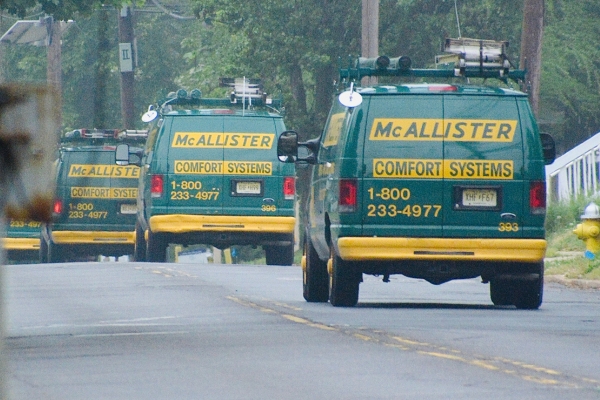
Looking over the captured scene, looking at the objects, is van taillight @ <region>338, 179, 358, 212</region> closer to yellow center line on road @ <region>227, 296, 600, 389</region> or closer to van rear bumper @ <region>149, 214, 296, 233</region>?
yellow center line on road @ <region>227, 296, 600, 389</region>

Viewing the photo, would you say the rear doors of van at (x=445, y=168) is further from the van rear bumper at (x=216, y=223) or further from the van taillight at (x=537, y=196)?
the van rear bumper at (x=216, y=223)

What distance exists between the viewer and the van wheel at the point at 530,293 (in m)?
13.9

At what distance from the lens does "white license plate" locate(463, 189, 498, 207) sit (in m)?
13.6

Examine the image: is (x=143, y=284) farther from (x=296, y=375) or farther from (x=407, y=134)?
(x=296, y=375)

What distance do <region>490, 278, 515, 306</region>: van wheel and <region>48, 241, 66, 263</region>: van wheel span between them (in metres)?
14.1

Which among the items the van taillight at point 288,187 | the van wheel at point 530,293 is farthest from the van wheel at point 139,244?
the van wheel at point 530,293

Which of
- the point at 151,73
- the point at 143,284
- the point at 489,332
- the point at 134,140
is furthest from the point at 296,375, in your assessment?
the point at 151,73

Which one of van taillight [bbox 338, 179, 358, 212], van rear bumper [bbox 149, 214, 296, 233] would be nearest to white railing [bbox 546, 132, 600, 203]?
van rear bumper [bbox 149, 214, 296, 233]

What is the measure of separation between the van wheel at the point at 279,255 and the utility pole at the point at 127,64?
16781mm

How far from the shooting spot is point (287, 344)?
10.3 m

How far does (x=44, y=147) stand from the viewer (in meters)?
3.63

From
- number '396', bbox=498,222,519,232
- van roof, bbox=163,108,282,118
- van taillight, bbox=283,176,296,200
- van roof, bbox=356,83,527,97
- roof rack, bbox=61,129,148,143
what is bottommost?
van taillight, bbox=283,176,296,200

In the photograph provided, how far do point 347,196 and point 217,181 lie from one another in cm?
836

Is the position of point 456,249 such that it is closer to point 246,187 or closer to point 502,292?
point 502,292
